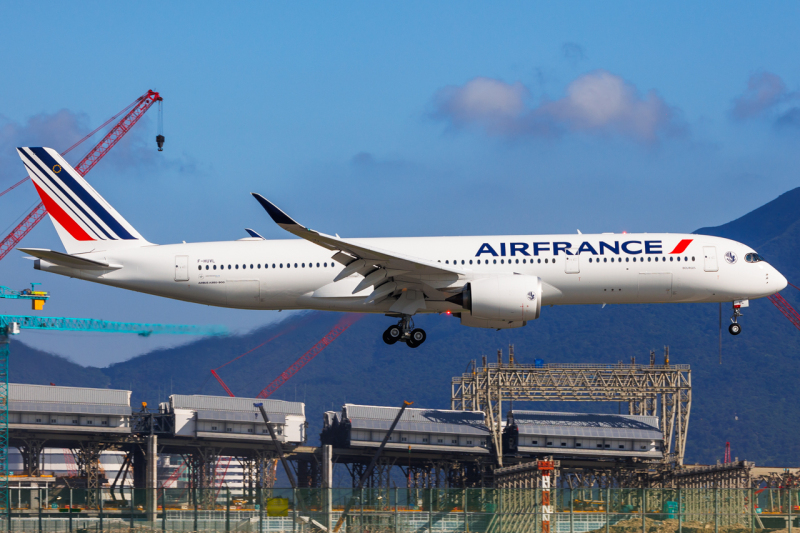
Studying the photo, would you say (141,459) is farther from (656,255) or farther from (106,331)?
(656,255)

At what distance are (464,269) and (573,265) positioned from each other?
4909mm

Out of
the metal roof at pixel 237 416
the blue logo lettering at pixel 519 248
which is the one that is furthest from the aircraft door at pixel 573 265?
the metal roof at pixel 237 416

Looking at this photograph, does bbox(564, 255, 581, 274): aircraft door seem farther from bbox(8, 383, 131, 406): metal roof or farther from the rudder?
bbox(8, 383, 131, 406): metal roof

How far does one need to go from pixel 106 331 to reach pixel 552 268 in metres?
167

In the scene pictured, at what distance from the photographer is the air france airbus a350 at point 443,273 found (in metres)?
42.6

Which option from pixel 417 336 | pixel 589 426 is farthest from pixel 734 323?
pixel 589 426

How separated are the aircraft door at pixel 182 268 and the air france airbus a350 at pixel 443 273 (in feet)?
0.16

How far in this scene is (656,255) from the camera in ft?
144

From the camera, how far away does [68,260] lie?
44.8 meters

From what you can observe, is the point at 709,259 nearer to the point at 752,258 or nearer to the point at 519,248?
the point at 752,258

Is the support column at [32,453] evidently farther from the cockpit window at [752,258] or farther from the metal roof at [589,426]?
the cockpit window at [752,258]

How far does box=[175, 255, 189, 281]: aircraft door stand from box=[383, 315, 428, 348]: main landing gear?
32.6 feet

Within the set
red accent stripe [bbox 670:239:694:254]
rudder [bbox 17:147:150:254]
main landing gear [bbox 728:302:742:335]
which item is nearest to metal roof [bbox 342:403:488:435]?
rudder [bbox 17:147:150:254]

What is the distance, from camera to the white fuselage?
43656mm
